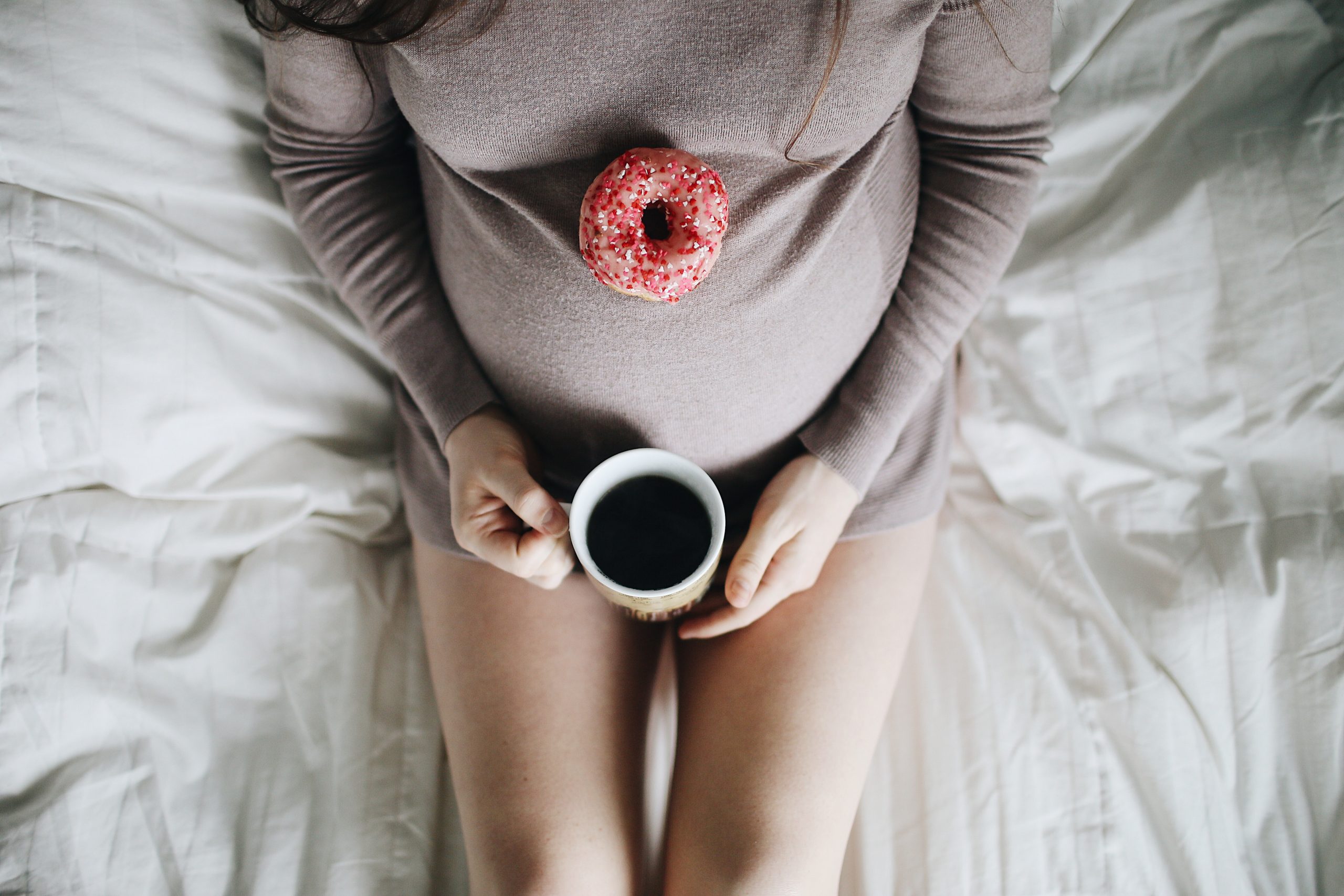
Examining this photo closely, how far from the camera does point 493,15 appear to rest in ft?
2.25

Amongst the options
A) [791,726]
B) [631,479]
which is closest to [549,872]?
[791,726]

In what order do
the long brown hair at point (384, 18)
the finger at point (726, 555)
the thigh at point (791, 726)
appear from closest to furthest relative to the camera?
the long brown hair at point (384, 18)
the thigh at point (791, 726)
the finger at point (726, 555)

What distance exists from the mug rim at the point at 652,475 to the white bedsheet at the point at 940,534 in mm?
347

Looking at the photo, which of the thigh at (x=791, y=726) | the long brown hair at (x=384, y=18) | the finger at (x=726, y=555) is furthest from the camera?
the finger at (x=726, y=555)

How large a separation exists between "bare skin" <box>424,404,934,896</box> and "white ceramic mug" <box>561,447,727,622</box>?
50mm

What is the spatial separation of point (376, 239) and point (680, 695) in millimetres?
616

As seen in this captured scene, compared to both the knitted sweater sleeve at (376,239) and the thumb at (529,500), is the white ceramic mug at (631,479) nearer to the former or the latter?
the thumb at (529,500)

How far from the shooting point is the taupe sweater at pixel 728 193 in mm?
698

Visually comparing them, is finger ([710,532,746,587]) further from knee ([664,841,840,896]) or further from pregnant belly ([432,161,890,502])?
knee ([664,841,840,896])

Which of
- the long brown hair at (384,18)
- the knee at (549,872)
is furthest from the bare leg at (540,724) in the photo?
the long brown hair at (384,18)

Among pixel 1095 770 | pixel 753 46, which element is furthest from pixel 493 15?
pixel 1095 770

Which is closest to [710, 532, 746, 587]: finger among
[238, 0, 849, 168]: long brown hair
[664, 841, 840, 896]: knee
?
[664, 841, 840, 896]: knee

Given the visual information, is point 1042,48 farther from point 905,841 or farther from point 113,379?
point 113,379

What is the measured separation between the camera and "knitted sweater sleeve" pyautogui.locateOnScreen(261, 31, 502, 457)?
34.1 inches
